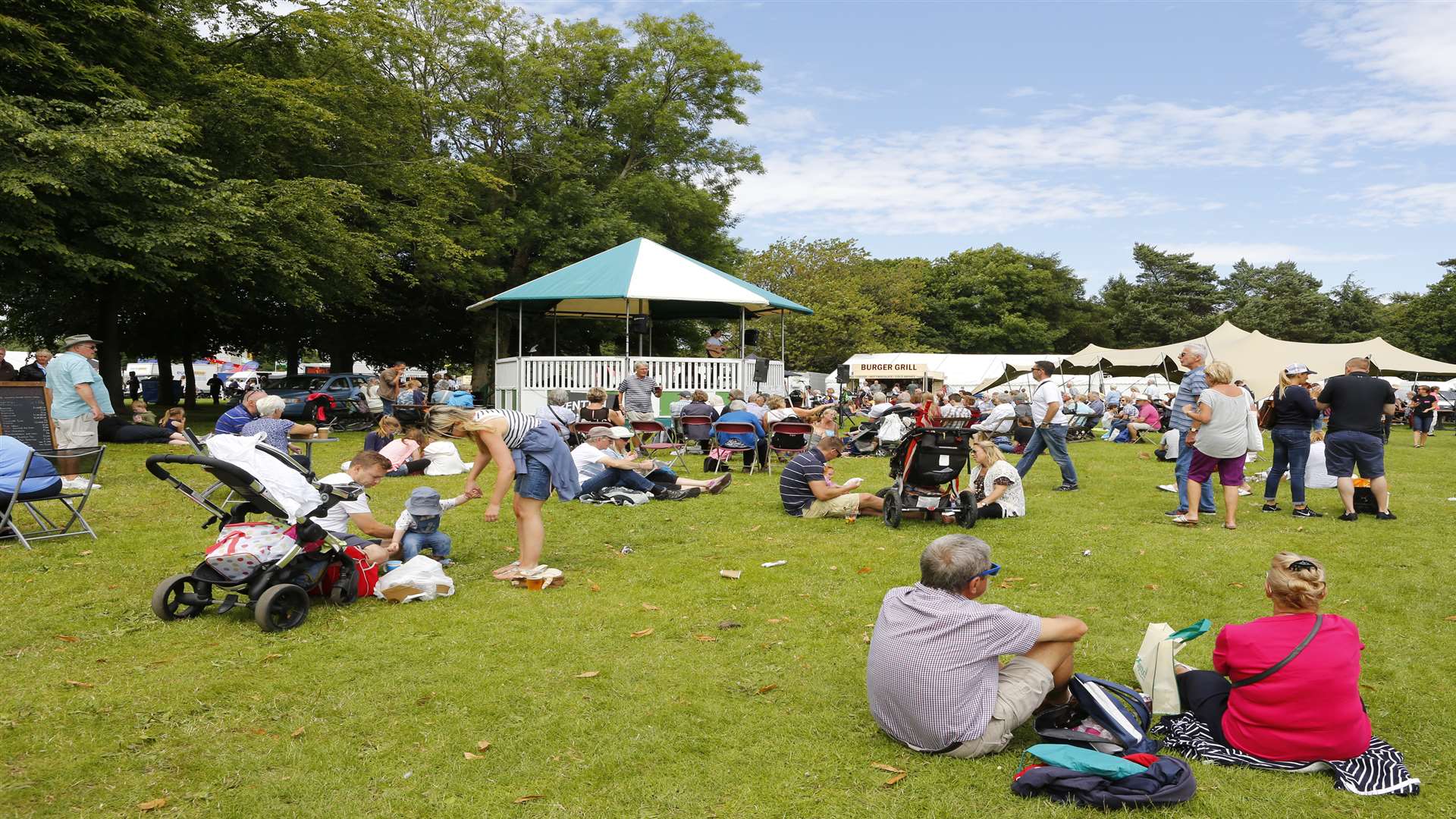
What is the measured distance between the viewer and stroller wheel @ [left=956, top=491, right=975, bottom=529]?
895 cm

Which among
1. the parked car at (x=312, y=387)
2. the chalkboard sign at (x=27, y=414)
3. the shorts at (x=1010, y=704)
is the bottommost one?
the shorts at (x=1010, y=704)

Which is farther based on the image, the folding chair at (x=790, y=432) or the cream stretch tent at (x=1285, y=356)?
the cream stretch tent at (x=1285, y=356)

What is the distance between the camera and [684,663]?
16.2ft

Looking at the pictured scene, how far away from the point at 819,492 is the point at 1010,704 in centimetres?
570

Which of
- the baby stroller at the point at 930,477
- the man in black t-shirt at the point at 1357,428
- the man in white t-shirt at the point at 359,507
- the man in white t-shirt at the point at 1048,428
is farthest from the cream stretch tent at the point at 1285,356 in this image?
the man in white t-shirt at the point at 359,507

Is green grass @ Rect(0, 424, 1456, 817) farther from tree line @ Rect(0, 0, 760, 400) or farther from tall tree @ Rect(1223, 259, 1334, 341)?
tall tree @ Rect(1223, 259, 1334, 341)

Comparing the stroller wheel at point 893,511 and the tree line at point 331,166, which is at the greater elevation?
the tree line at point 331,166

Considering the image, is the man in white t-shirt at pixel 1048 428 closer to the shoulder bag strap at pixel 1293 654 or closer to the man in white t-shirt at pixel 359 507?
the man in white t-shirt at pixel 359 507

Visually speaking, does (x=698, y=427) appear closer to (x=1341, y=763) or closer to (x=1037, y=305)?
(x=1341, y=763)

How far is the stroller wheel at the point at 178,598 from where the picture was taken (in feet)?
18.5

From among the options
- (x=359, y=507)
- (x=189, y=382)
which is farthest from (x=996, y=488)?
(x=189, y=382)

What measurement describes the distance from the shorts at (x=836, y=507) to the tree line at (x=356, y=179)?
12656 millimetres

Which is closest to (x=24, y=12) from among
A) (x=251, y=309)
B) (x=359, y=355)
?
(x=251, y=309)

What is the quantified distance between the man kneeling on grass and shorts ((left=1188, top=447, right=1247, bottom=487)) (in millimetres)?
5998
